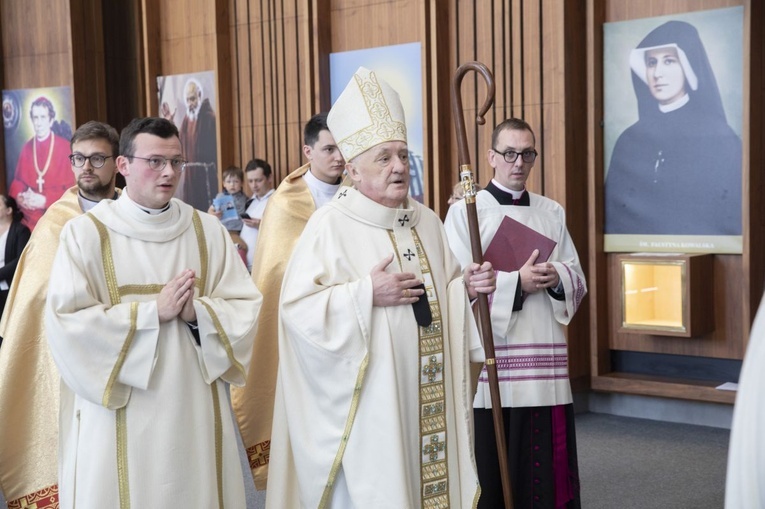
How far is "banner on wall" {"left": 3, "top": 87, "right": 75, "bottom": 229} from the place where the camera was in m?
9.34

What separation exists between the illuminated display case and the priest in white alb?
310 cm

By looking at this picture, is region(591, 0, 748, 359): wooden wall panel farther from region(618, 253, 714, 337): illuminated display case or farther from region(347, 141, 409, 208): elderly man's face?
region(347, 141, 409, 208): elderly man's face

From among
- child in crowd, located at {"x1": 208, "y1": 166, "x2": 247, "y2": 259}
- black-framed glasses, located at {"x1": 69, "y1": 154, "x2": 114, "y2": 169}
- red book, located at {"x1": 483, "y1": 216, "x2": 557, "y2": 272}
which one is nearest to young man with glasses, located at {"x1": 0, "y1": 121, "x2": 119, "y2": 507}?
black-framed glasses, located at {"x1": 69, "y1": 154, "x2": 114, "y2": 169}

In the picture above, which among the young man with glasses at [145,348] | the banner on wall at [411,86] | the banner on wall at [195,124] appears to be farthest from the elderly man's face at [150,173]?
the banner on wall at [195,124]

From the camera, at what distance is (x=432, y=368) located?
10.1 ft

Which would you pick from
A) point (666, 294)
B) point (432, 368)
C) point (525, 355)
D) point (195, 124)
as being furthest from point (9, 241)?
point (666, 294)

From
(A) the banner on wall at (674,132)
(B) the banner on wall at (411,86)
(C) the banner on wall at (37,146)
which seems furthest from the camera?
(C) the banner on wall at (37,146)

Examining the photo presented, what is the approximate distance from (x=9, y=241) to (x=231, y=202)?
1950 mm

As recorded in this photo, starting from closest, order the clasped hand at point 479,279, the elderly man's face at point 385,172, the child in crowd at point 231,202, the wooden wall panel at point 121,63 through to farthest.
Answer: the elderly man's face at point 385,172 < the clasped hand at point 479,279 < the child in crowd at point 231,202 < the wooden wall panel at point 121,63

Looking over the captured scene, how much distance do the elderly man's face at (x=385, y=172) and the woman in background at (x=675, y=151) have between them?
351 cm

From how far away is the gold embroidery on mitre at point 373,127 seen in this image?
3045mm

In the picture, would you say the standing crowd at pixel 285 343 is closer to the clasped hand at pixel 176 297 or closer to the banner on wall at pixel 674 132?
the clasped hand at pixel 176 297

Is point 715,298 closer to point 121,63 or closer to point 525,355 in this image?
point 525,355

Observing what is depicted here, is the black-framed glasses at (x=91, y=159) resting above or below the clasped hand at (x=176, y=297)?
above
